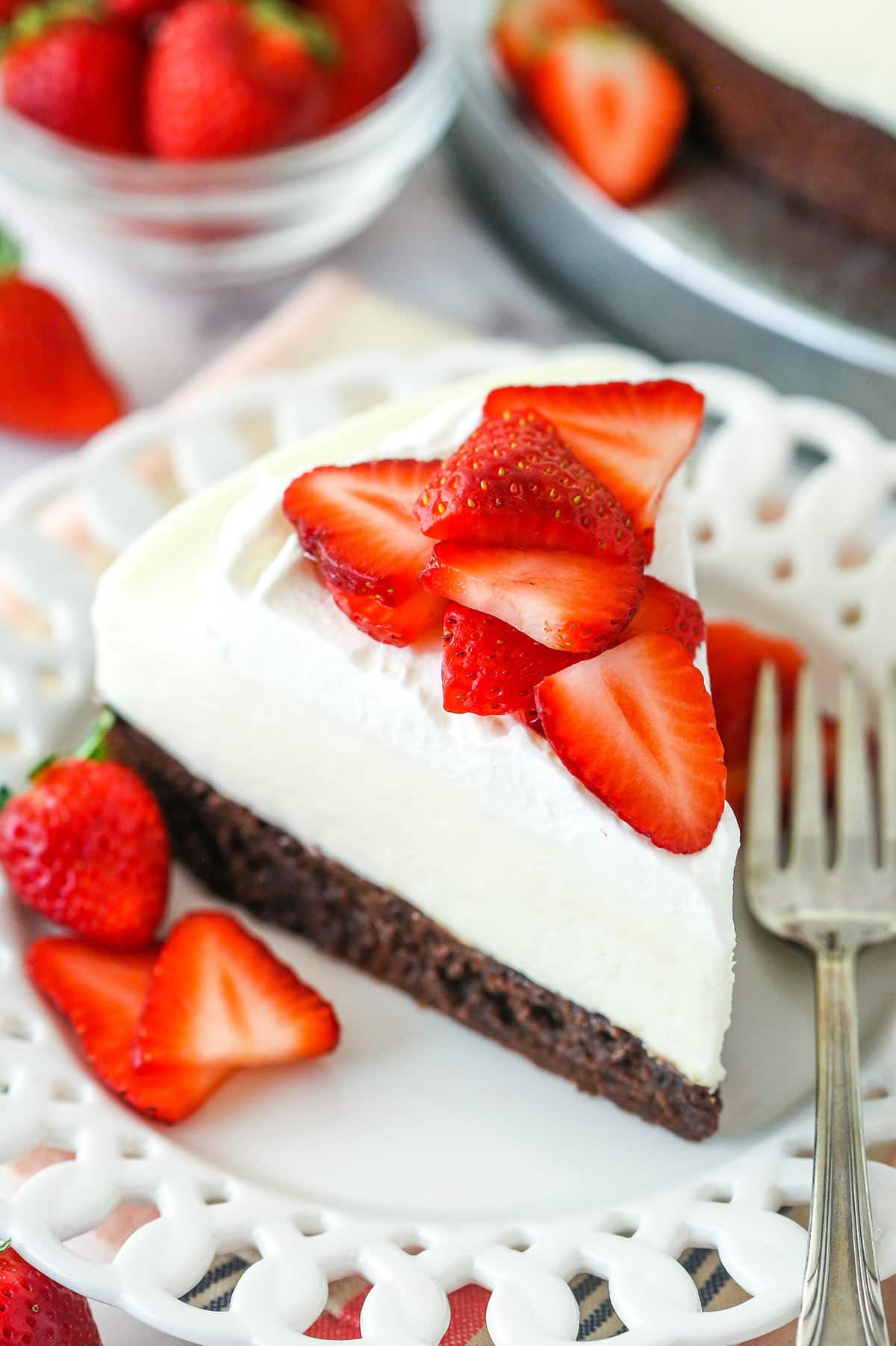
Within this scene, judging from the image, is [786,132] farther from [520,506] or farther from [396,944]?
[396,944]

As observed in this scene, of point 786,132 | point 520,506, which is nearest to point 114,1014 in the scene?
point 520,506

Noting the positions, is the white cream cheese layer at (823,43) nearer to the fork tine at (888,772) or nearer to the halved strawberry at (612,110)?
the halved strawberry at (612,110)

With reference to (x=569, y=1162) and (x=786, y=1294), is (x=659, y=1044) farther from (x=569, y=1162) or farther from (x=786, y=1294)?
(x=786, y=1294)

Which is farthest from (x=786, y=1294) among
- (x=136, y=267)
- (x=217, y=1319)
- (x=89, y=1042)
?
(x=136, y=267)

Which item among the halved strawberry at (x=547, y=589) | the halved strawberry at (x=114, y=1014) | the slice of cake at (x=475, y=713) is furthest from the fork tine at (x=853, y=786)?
the halved strawberry at (x=114, y=1014)

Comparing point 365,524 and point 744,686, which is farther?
point 744,686

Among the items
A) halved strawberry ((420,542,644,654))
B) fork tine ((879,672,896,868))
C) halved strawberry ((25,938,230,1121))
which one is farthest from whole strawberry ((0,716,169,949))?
fork tine ((879,672,896,868))
